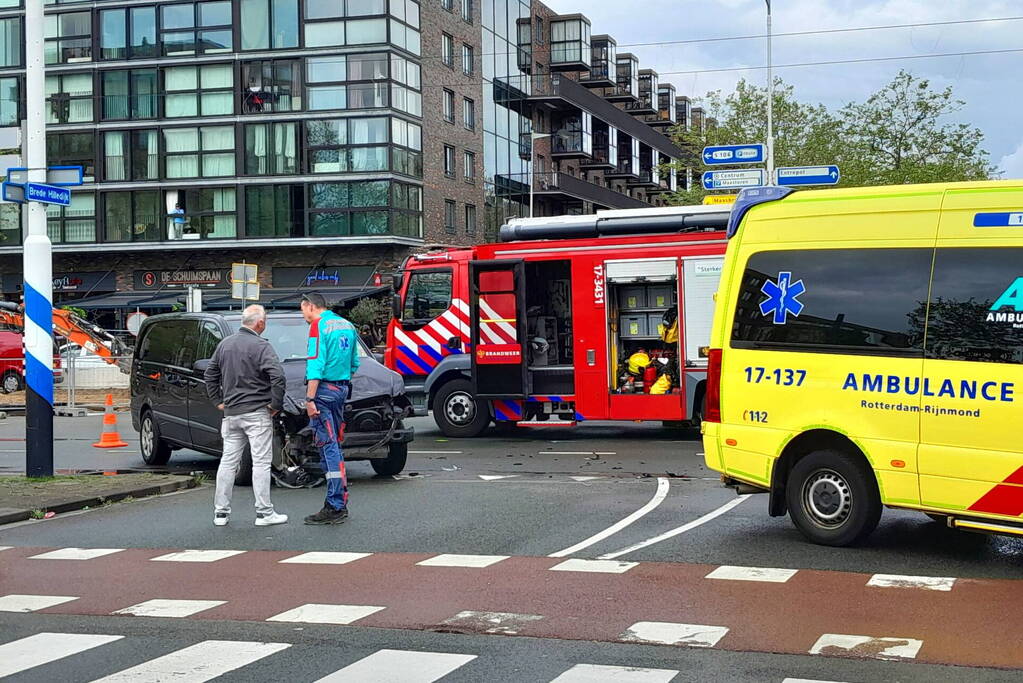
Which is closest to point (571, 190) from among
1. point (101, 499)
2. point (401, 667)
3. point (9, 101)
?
point (9, 101)

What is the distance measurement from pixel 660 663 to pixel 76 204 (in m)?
52.2

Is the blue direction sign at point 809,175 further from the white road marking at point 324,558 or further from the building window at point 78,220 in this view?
the building window at point 78,220

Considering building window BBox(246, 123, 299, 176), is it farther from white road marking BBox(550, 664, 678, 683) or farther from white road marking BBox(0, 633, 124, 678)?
white road marking BBox(550, 664, 678, 683)

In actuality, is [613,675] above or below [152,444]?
below

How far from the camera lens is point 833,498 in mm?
8898

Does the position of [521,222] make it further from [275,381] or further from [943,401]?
[943,401]

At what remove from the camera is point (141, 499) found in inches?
496

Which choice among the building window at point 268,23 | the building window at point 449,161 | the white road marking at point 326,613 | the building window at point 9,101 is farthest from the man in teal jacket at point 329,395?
the building window at point 9,101

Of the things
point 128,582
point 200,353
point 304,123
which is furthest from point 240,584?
point 304,123

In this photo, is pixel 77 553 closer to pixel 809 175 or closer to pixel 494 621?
pixel 494 621

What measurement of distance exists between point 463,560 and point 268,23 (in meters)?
45.1

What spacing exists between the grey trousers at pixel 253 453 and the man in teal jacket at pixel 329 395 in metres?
0.40

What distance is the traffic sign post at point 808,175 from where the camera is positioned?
67.9 feet

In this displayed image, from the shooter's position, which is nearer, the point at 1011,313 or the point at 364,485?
the point at 1011,313
